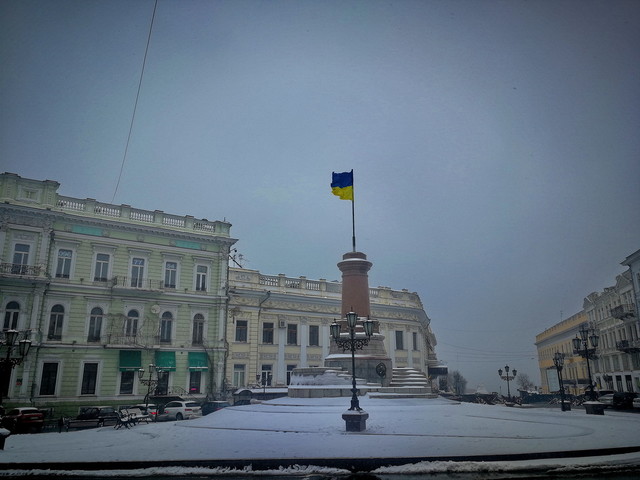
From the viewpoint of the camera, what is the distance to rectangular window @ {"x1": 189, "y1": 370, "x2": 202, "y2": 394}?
112 feet

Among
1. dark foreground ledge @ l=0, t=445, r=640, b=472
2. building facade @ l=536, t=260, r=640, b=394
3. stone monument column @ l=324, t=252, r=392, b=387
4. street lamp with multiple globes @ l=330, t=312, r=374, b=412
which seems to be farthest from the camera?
building facade @ l=536, t=260, r=640, b=394

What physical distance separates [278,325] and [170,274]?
409 inches

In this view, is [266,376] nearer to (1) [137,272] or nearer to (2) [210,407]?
(1) [137,272]

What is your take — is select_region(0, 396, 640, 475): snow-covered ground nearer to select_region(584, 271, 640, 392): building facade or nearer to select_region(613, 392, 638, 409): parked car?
select_region(613, 392, 638, 409): parked car

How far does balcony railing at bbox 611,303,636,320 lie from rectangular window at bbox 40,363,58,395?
46420 millimetres

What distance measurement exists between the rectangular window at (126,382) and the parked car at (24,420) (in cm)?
822

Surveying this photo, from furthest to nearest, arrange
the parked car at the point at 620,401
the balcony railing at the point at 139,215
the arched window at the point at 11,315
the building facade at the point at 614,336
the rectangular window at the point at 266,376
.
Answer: the building facade at the point at 614,336
the rectangular window at the point at 266,376
the balcony railing at the point at 139,215
the arched window at the point at 11,315
the parked car at the point at 620,401

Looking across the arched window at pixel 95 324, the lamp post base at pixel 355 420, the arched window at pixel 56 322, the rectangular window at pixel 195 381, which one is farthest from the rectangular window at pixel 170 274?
the lamp post base at pixel 355 420

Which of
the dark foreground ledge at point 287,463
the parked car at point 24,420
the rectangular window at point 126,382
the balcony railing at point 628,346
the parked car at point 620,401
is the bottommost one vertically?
the parked car at point 24,420

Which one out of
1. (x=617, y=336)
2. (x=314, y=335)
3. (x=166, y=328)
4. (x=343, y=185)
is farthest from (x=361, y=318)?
(x=617, y=336)

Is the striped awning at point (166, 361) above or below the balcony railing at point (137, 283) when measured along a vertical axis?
below

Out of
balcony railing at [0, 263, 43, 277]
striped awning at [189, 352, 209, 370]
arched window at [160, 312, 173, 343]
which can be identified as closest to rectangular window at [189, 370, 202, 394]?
striped awning at [189, 352, 209, 370]

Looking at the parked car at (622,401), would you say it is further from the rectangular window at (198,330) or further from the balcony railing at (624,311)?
the rectangular window at (198,330)

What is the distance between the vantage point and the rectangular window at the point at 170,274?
1380 inches
